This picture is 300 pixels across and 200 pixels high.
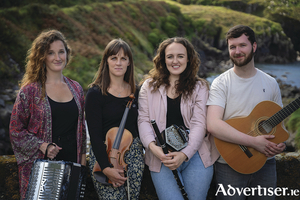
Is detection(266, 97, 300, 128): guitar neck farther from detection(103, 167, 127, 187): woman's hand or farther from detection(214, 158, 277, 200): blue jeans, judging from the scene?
detection(103, 167, 127, 187): woman's hand

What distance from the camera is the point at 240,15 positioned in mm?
23734

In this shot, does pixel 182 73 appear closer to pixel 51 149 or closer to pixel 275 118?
pixel 275 118

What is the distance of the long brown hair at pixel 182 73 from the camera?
2.44 m

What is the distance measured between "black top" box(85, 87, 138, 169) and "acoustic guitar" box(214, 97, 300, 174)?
0.90m

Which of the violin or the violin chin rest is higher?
the violin

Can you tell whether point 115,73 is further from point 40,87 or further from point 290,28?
point 290,28

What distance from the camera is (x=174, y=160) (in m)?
2.07

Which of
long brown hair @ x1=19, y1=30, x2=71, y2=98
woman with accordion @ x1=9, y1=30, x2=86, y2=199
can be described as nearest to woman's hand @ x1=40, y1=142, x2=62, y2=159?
woman with accordion @ x1=9, y1=30, x2=86, y2=199

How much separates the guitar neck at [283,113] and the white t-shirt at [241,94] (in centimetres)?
21

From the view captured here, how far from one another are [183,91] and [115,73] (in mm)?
741

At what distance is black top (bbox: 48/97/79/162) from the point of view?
2238 millimetres

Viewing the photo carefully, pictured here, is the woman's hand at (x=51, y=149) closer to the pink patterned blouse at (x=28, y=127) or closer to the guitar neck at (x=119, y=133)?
the pink patterned blouse at (x=28, y=127)

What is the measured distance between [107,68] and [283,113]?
5.99 ft

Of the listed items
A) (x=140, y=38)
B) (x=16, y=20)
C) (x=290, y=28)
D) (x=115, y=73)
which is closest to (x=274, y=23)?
(x=290, y=28)
